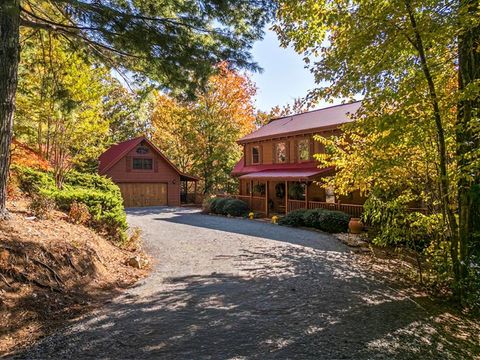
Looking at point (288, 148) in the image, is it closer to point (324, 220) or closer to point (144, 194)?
point (324, 220)

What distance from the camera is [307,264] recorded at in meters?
7.92

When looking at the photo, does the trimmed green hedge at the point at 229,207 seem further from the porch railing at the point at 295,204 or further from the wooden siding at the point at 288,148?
the wooden siding at the point at 288,148

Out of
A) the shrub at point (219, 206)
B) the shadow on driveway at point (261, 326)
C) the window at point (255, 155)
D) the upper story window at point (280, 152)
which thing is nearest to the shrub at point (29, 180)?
the shadow on driveway at point (261, 326)

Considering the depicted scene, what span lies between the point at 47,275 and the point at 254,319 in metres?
3.42

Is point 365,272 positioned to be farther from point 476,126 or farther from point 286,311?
point 476,126

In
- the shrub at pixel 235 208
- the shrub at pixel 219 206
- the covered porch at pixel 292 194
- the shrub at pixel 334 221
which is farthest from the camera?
the shrub at pixel 219 206

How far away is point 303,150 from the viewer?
1972cm

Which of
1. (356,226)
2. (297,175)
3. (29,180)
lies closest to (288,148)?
(297,175)

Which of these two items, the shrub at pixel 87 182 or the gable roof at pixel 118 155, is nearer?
the shrub at pixel 87 182

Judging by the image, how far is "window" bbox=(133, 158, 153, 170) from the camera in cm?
2630

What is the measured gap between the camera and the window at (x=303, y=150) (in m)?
19.3

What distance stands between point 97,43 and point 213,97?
22.0 m

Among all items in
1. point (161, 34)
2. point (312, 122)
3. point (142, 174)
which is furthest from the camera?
point (142, 174)

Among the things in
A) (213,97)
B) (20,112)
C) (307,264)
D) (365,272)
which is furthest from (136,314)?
(213,97)
